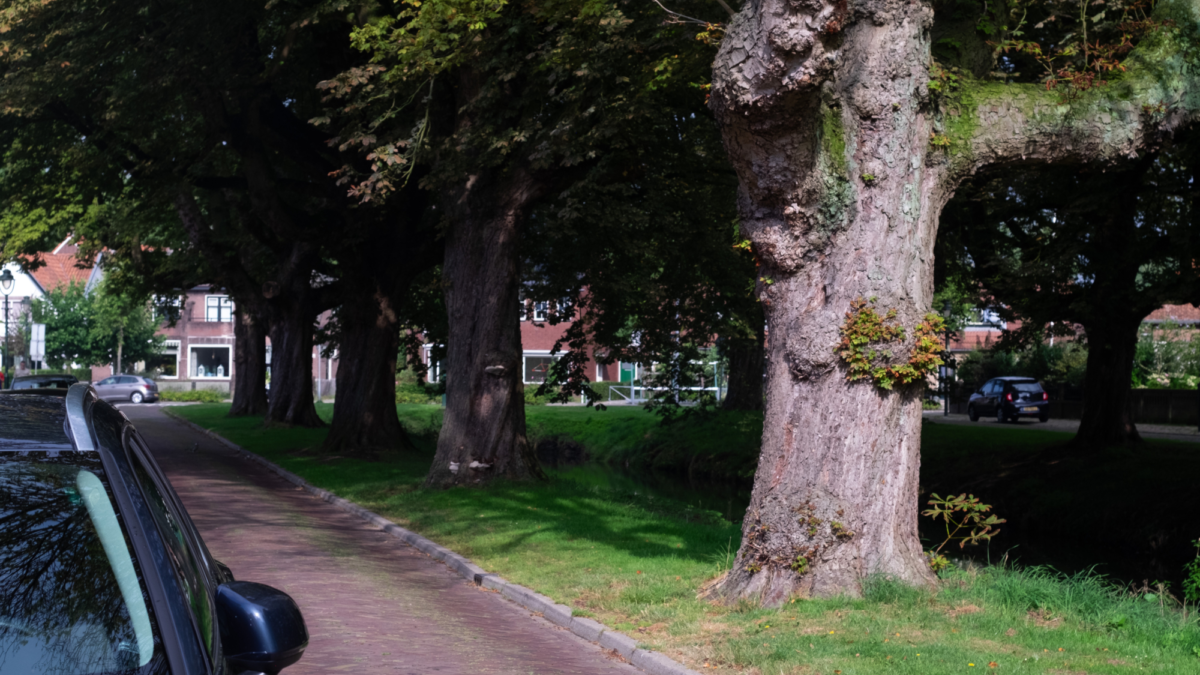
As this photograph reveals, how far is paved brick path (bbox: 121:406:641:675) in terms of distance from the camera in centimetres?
802

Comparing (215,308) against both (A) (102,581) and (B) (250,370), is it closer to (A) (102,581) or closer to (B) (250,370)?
(B) (250,370)

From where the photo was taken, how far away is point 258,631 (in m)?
2.94

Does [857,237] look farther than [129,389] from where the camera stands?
No

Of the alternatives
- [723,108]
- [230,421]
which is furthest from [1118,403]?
[230,421]

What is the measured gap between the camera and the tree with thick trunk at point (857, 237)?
9.29 metres

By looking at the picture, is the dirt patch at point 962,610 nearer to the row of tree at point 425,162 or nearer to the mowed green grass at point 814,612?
the mowed green grass at point 814,612

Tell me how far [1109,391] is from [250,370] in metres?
33.0

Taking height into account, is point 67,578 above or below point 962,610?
above

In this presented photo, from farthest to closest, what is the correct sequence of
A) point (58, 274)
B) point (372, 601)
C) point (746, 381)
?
point (58, 274), point (746, 381), point (372, 601)


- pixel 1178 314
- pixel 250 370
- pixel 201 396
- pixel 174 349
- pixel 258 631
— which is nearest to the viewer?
pixel 258 631

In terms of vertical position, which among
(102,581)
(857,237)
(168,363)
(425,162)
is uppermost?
(425,162)

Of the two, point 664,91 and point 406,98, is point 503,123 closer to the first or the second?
point 406,98

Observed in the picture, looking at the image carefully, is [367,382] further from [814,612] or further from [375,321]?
[814,612]

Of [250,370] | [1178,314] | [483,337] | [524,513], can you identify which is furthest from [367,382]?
[1178,314]
